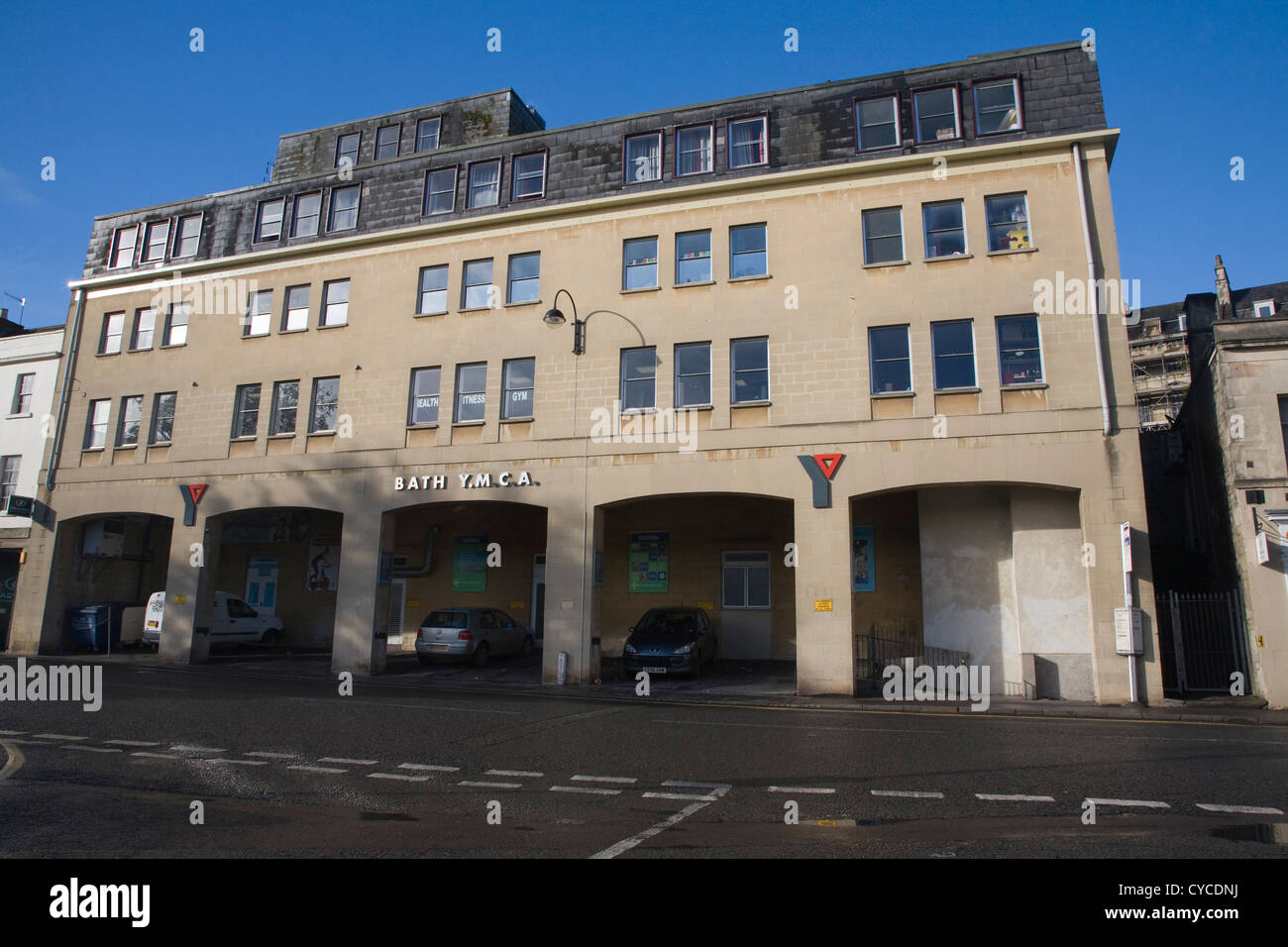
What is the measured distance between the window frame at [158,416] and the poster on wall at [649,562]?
580 inches

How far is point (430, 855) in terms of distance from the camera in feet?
17.6

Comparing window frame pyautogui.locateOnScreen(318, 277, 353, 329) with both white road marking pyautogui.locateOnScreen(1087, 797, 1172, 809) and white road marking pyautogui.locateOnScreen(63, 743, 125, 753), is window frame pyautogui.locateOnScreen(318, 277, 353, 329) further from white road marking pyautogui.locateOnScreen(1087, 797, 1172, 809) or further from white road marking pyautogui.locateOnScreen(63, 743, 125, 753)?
white road marking pyautogui.locateOnScreen(1087, 797, 1172, 809)

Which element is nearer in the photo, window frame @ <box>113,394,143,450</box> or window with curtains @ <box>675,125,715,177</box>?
window with curtains @ <box>675,125,715,177</box>

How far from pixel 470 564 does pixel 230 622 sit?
7.59 meters

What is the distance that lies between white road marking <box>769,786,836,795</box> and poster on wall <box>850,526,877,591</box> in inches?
541

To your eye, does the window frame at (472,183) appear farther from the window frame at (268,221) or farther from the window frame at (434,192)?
the window frame at (268,221)

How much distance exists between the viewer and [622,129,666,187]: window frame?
68.9 ft

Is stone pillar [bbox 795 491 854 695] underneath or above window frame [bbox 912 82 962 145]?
underneath

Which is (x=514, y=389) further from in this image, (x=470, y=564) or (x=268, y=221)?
(x=268, y=221)

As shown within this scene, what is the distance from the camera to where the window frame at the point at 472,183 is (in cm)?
2242

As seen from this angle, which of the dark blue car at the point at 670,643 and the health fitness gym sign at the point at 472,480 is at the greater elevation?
the health fitness gym sign at the point at 472,480

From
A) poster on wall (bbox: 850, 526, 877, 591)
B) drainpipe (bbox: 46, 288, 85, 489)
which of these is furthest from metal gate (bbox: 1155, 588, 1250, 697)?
drainpipe (bbox: 46, 288, 85, 489)

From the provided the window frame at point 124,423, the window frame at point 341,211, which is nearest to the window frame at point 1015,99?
the window frame at point 341,211
